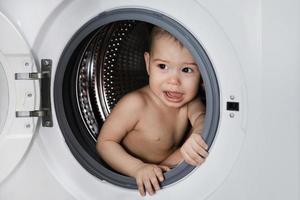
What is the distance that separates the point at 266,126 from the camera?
950mm

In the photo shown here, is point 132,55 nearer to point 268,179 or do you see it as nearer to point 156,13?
point 156,13

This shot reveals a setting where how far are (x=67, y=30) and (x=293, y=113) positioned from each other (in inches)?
20.5

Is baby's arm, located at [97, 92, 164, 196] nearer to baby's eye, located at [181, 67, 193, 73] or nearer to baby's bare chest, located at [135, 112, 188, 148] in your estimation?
baby's bare chest, located at [135, 112, 188, 148]

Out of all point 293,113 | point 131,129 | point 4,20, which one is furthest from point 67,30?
point 293,113

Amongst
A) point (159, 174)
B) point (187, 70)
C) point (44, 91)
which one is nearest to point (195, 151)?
point (159, 174)

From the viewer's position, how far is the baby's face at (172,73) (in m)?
1.16

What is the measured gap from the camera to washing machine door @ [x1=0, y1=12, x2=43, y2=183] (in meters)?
1.14

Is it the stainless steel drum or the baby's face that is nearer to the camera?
the baby's face

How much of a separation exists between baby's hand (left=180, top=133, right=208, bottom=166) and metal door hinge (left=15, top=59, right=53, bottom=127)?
327mm

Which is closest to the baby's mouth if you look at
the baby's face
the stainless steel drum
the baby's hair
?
the baby's face

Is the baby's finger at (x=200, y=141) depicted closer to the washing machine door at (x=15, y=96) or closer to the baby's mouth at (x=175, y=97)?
the baby's mouth at (x=175, y=97)

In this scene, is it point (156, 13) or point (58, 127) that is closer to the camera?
point (156, 13)

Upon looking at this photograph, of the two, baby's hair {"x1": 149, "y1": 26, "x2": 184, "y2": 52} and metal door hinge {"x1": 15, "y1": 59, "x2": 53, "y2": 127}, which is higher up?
baby's hair {"x1": 149, "y1": 26, "x2": 184, "y2": 52}

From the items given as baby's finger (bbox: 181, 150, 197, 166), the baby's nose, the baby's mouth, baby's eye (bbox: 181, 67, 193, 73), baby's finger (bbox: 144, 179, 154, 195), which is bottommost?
baby's finger (bbox: 144, 179, 154, 195)
